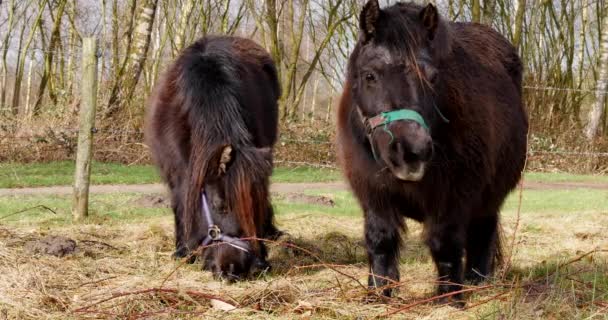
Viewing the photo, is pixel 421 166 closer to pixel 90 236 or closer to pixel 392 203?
pixel 392 203

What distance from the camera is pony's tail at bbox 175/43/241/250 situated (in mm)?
4758

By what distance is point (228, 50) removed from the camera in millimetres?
5891

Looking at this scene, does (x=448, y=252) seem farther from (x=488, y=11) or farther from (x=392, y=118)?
(x=488, y=11)

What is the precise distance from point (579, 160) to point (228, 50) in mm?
14356

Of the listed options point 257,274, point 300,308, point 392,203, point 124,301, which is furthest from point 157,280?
point 392,203

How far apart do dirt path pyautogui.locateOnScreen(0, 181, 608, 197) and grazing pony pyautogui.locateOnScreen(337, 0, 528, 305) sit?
592 centimetres

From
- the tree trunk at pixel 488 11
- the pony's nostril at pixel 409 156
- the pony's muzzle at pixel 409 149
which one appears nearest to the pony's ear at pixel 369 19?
the pony's muzzle at pixel 409 149

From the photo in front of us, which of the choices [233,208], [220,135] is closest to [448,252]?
[233,208]

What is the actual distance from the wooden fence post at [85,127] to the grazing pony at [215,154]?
1656mm

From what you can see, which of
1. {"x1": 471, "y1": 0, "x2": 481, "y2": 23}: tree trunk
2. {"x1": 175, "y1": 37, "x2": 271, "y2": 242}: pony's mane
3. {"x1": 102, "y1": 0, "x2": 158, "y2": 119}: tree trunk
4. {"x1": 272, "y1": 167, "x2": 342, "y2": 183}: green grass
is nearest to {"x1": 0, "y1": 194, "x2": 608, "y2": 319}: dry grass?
{"x1": 175, "y1": 37, "x2": 271, "y2": 242}: pony's mane

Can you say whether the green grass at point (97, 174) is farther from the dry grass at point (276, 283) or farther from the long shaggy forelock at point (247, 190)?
the long shaggy forelock at point (247, 190)

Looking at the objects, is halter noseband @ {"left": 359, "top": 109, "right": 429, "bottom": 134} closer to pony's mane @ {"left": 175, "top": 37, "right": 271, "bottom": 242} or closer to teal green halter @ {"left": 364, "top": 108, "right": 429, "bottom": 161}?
teal green halter @ {"left": 364, "top": 108, "right": 429, "bottom": 161}

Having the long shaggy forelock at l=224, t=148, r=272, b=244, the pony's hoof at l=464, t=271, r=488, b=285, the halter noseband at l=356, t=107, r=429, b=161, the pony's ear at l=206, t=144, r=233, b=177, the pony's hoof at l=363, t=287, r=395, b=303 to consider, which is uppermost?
the halter noseband at l=356, t=107, r=429, b=161

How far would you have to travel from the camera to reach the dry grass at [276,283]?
3.55m
